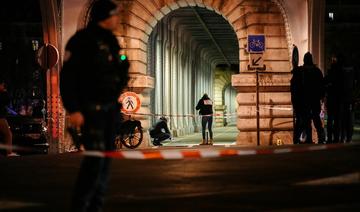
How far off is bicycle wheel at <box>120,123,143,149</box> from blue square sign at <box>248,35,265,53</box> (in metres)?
4.13

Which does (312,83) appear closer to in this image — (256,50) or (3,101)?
(256,50)

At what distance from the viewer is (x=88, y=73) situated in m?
6.04

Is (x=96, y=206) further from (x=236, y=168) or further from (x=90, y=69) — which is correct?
(x=236, y=168)

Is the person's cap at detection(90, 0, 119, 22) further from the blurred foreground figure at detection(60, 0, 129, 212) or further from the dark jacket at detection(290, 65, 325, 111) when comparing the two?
the dark jacket at detection(290, 65, 325, 111)

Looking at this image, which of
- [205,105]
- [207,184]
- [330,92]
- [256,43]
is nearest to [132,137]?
[256,43]

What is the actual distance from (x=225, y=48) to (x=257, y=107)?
118 feet

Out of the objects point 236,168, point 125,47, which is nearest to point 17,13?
point 125,47

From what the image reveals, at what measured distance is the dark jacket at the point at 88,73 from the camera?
19.7ft

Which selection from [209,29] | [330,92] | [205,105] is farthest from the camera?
[209,29]

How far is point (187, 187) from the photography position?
895 cm

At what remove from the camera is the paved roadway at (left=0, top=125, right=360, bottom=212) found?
751cm

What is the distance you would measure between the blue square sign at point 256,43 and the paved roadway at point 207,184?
858cm

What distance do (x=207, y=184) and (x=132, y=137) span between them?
14279 mm

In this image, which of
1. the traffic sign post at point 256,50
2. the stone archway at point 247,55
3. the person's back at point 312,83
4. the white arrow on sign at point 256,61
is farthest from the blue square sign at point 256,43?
the person's back at point 312,83
